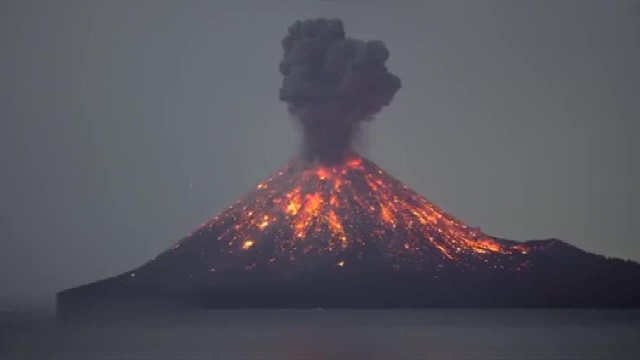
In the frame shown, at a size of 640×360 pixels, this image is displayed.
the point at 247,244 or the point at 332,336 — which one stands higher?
the point at 247,244

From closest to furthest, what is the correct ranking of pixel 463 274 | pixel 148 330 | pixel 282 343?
pixel 282 343 → pixel 148 330 → pixel 463 274

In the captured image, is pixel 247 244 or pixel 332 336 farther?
pixel 247 244

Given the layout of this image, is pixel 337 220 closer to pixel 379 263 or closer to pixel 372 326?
pixel 379 263

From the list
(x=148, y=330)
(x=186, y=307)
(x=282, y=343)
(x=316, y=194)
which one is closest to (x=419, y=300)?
(x=316, y=194)

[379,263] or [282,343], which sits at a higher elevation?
[379,263]

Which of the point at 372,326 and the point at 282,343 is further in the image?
the point at 372,326

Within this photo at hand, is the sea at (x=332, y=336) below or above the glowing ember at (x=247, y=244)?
below

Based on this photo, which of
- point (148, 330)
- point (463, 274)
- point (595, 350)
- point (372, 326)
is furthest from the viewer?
point (463, 274)

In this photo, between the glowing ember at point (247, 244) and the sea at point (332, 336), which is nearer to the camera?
the sea at point (332, 336)
